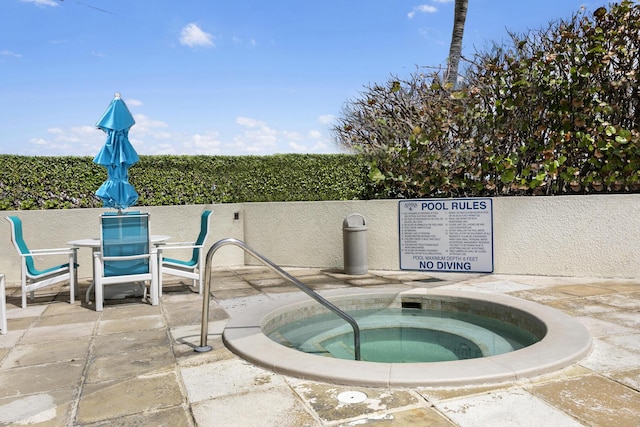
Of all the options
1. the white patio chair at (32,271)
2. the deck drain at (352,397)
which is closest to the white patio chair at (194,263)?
the white patio chair at (32,271)

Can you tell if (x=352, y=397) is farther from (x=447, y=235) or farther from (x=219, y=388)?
(x=447, y=235)

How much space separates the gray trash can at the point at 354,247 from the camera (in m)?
7.68

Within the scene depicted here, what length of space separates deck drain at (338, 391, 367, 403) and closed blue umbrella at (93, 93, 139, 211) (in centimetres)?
476

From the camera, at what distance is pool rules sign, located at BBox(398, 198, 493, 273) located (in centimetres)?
687

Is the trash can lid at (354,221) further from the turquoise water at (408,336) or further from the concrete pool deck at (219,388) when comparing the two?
the concrete pool deck at (219,388)

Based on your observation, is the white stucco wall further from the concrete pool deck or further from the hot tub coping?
the hot tub coping

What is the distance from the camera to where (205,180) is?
9117 mm

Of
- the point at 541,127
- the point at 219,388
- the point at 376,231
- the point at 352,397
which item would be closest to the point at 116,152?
the point at 376,231

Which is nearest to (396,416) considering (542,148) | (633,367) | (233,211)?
(633,367)

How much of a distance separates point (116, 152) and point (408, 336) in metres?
4.41

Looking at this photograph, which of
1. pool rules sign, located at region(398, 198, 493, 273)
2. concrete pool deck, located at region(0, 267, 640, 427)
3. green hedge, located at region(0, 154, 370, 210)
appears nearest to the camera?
concrete pool deck, located at region(0, 267, 640, 427)

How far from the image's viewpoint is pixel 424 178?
8289 millimetres

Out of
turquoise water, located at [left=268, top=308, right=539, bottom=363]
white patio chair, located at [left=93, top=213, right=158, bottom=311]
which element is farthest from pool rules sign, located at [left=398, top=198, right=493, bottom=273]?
white patio chair, located at [left=93, top=213, right=158, bottom=311]

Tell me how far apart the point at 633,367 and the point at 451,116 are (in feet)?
18.2
